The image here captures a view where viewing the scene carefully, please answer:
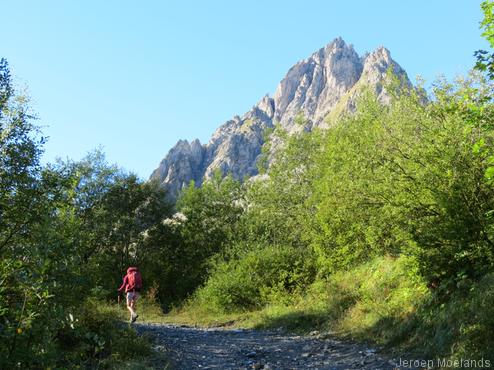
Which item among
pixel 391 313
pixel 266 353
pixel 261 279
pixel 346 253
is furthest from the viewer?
pixel 261 279

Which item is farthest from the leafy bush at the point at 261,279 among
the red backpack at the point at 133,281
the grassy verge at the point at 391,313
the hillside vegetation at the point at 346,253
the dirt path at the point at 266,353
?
the red backpack at the point at 133,281

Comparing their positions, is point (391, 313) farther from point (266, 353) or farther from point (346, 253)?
point (346, 253)

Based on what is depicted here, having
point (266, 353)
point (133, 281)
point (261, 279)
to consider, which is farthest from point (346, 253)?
point (133, 281)

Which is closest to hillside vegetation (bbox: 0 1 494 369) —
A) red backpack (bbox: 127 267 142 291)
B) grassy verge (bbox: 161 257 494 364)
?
grassy verge (bbox: 161 257 494 364)

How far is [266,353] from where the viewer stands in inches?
500

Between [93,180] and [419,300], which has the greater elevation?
[93,180]

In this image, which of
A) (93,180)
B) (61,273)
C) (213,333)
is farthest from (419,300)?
(93,180)

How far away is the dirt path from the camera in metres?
10.8

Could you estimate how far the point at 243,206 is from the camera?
40.8 m

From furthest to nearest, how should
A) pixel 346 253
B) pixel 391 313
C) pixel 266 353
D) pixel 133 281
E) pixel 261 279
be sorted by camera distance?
pixel 261 279, pixel 346 253, pixel 133 281, pixel 391 313, pixel 266 353

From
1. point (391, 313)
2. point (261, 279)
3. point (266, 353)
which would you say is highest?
point (261, 279)

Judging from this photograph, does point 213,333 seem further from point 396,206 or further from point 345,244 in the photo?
point 396,206

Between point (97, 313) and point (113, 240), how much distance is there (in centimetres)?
2646

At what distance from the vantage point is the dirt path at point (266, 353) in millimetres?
10766
